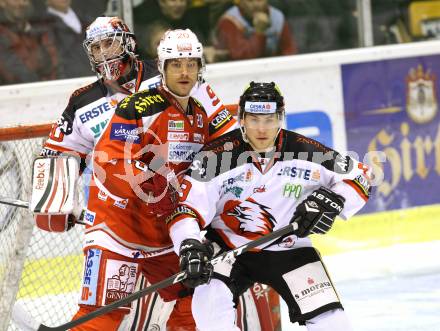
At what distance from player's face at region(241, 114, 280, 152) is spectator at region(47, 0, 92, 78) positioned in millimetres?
2383

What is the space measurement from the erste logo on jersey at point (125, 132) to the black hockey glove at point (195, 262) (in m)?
0.43

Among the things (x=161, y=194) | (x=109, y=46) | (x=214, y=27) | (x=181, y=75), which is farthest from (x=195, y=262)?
(x=214, y=27)

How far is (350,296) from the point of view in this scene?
526cm

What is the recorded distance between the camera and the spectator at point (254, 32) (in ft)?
20.7

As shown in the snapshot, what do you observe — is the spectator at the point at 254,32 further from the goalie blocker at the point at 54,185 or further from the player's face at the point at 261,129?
the player's face at the point at 261,129

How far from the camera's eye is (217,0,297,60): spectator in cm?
632

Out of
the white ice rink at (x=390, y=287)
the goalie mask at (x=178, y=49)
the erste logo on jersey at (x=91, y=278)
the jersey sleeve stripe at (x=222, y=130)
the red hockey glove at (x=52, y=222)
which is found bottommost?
the white ice rink at (x=390, y=287)

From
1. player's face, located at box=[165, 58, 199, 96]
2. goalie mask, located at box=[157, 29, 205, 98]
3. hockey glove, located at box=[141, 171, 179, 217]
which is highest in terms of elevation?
goalie mask, located at box=[157, 29, 205, 98]

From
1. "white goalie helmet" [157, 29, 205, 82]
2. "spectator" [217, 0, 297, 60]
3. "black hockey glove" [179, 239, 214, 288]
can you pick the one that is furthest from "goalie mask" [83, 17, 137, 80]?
"spectator" [217, 0, 297, 60]

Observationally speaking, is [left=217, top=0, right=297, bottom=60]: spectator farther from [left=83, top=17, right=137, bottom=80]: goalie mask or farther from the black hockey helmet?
the black hockey helmet

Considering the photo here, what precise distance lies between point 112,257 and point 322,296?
75cm

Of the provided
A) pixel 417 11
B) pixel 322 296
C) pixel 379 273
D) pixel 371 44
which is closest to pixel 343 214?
pixel 322 296

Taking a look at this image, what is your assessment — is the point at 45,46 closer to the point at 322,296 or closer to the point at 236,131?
the point at 236,131

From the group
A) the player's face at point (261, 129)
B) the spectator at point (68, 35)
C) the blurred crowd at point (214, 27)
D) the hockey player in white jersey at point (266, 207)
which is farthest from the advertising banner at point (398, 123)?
the player's face at point (261, 129)
